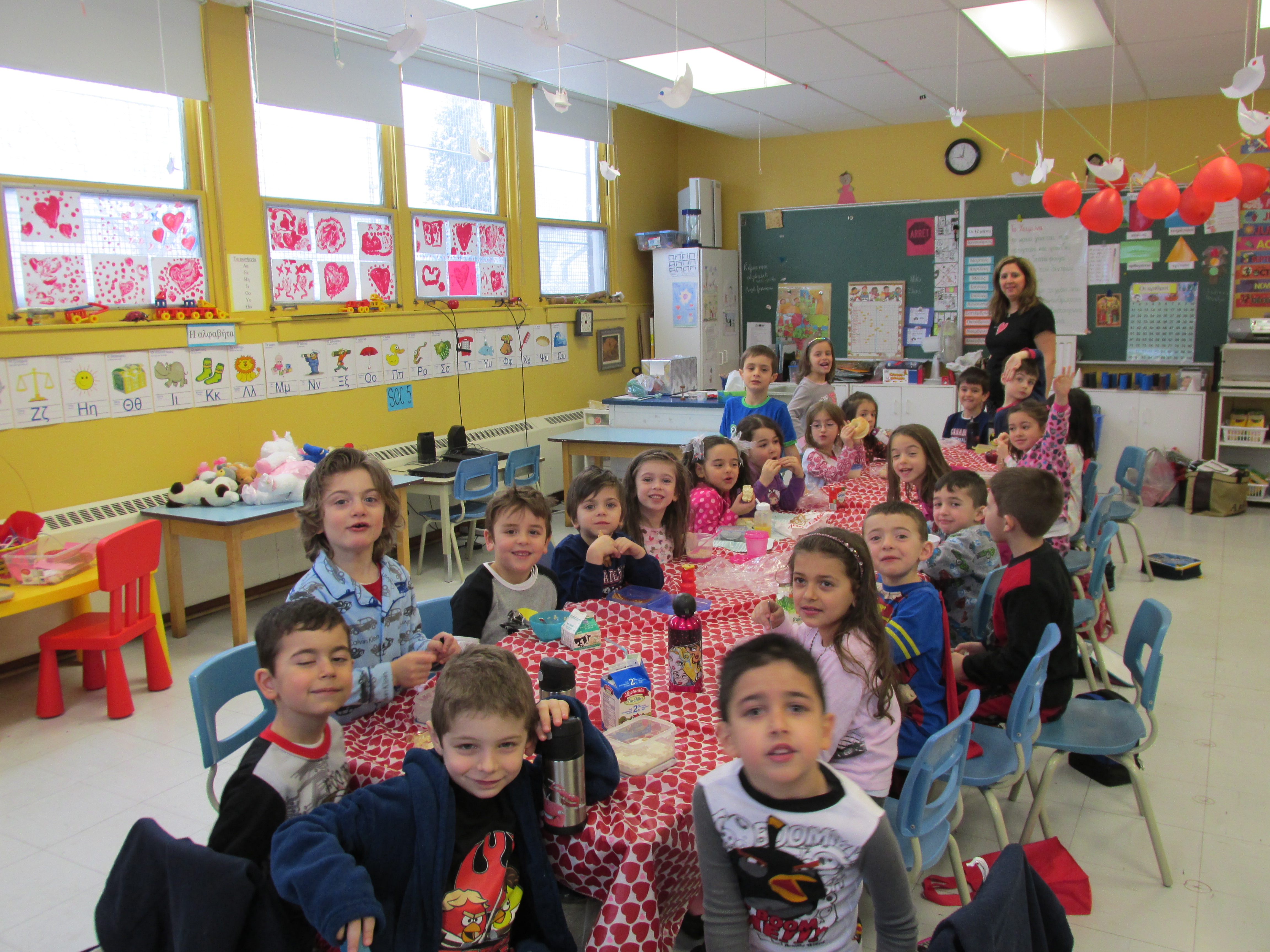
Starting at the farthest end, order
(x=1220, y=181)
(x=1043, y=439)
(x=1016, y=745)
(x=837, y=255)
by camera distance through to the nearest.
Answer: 1. (x=837, y=255)
2. (x=1220, y=181)
3. (x=1043, y=439)
4. (x=1016, y=745)

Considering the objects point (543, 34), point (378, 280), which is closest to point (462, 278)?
point (378, 280)

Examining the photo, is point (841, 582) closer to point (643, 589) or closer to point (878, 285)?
point (643, 589)

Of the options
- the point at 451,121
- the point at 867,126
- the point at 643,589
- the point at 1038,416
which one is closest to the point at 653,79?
the point at 451,121

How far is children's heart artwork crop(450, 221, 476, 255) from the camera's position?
6.55 meters

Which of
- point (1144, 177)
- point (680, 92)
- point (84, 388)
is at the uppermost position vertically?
point (680, 92)

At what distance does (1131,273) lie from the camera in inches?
293

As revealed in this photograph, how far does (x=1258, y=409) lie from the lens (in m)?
7.17

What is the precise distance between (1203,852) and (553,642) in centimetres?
201

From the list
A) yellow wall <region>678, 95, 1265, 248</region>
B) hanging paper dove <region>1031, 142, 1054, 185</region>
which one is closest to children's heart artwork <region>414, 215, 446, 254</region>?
yellow wall <region>678, 95, 1265, 248</region>

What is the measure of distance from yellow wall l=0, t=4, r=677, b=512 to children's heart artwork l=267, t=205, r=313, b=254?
0.33ft

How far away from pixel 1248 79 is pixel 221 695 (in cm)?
436

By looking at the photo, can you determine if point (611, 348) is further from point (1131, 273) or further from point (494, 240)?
point (1131, 273)

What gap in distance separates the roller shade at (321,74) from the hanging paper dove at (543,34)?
2091 millimetres

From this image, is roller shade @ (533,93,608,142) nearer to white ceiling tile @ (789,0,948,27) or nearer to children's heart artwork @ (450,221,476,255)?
children's heart artwork @ (450,221,476,255)
